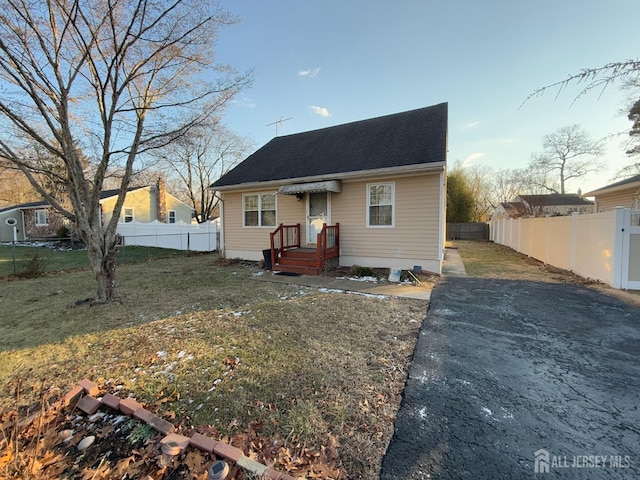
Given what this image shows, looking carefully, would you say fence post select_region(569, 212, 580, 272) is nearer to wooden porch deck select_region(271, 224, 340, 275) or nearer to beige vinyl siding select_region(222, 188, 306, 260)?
wooden porch deck select_region(271, 224, 340, 275)

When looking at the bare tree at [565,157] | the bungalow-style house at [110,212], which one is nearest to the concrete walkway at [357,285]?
the bungalow-style house at [110,212]

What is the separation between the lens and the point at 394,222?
812cm

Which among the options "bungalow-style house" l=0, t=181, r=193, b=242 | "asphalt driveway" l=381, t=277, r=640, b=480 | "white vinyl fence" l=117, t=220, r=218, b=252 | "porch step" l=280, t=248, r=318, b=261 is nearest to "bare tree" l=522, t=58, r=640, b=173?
"asphalt driveway" l=381, t=277, r=640, b=480

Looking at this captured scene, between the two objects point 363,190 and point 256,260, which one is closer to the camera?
point 363,190

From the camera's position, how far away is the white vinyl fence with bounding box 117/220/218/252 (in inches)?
603

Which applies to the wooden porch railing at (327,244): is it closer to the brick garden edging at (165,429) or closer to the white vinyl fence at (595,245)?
the brick garden edging at (165,429)

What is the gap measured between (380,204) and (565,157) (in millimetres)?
30583

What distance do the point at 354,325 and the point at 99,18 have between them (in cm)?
706

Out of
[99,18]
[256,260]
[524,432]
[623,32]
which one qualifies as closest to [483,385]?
[524,432]

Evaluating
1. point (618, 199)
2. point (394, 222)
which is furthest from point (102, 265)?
point (618, 199)

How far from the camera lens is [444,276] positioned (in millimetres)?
7848

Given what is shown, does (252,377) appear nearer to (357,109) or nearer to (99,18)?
(99,18)

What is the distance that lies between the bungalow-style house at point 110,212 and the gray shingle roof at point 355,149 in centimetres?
1452

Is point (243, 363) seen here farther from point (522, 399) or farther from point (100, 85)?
point (100, 85)
